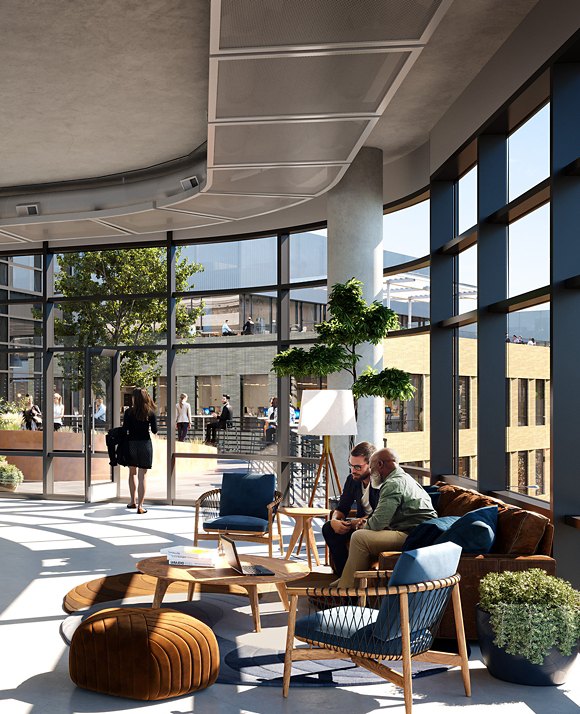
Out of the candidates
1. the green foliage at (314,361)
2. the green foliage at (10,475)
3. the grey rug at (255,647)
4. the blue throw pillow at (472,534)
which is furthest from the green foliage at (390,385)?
the green foliage at (10,475)

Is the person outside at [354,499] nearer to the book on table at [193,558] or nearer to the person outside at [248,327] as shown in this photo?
the book on table at [193,558]

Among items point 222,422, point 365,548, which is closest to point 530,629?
point 365,548

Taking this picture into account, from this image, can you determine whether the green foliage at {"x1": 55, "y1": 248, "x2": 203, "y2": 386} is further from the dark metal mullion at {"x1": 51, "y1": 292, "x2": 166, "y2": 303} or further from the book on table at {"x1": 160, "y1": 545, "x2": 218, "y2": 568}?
the book on table at {"x1": 160, "y1": 545, "x2": 218, "y2": 568}

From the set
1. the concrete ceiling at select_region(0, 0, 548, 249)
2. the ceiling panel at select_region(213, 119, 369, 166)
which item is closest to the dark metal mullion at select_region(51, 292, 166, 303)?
the concrete ceiling at select_region(0, 0, 548, 249)

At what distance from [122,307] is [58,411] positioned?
197cm

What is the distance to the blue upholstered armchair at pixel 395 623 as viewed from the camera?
14.3ft

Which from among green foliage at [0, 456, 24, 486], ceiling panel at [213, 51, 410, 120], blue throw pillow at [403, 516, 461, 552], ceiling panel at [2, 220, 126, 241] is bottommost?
green foliage at [0, 456, 24, 486]

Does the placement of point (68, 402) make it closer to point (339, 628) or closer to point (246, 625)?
point (246, 625)

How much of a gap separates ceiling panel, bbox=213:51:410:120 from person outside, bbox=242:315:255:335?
559cm

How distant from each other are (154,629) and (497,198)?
5.00 m

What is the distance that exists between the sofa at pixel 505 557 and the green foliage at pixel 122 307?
774cm

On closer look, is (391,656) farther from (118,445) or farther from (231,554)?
(118,445)

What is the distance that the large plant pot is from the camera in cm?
479

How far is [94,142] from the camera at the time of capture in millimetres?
9531
